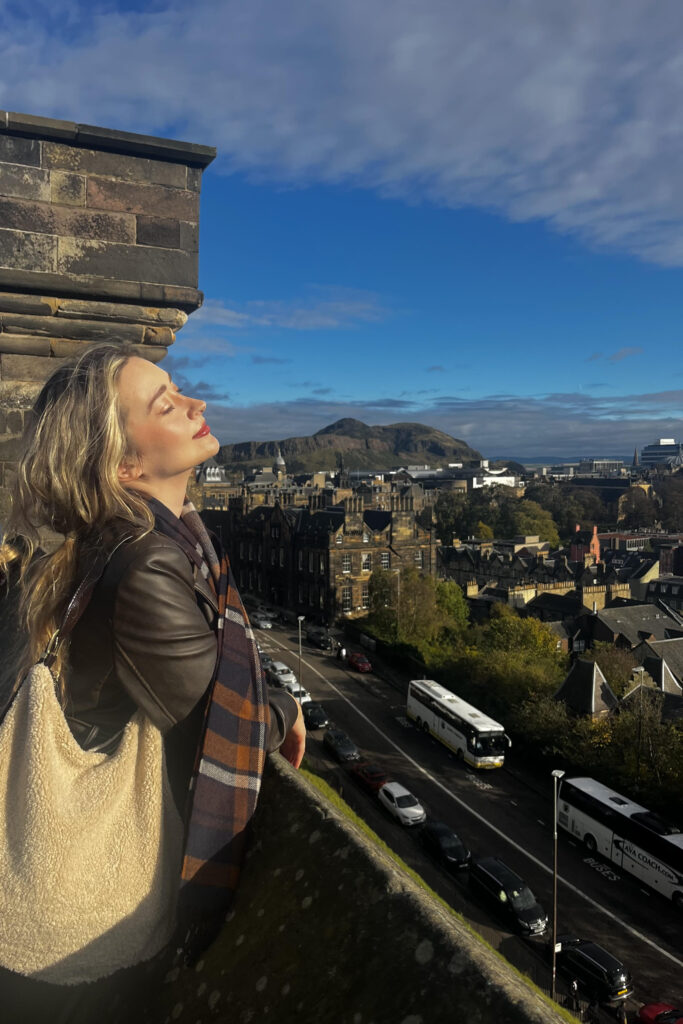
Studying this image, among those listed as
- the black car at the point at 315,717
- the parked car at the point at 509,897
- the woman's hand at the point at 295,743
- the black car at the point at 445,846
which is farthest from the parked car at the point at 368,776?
the woman's hand at the point at 295,743

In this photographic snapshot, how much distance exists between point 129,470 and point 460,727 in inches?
984

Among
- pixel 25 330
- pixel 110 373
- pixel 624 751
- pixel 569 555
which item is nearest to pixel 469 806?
pixel 624 751

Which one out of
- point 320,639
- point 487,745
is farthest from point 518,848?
point 320,639

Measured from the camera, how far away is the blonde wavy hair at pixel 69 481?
1913 millimetres

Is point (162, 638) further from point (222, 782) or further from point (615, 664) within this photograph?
point (615, 664)

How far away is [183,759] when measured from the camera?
6.24 feet

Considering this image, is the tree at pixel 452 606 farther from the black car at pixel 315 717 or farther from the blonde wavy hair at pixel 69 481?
the blonde wavy hair at pixel 69 481

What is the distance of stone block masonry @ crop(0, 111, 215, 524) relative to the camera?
427 cm

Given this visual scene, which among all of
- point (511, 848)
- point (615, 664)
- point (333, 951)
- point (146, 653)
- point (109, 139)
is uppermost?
point (109, 139)

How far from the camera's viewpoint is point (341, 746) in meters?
25.2

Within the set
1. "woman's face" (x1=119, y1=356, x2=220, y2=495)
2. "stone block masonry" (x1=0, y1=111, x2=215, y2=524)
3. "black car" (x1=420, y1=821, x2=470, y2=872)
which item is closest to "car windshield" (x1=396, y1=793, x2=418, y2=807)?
"black car" (x1=420, y1=821, x2=470, y2=872)

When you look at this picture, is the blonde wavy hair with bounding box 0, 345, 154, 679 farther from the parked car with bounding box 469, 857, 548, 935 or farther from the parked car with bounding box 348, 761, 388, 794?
the parked car with bounding box 348, 761, 388, 794

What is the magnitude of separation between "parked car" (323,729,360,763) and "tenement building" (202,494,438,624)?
19.7 meters

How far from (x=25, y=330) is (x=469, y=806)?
2170 centimetres
